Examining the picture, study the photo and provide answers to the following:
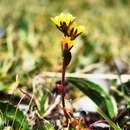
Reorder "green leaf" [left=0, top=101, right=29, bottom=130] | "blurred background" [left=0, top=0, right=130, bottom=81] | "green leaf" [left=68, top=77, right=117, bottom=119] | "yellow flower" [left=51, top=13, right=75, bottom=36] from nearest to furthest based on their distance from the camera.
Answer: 1. "yellow flower" [left=51, top=13, right=75, bottom=36]
2. "green leaf" [left=0, top=101, right=29, bottom=130]
3. "green leaf" [left=68, top=77, right=117, bottom=119]
4. "blurred background" [left=0, top=0, right=130, bottom=81]

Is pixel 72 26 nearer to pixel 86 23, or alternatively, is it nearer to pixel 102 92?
pixel 102 92

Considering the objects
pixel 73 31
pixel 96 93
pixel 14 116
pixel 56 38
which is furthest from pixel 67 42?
pixel 56 38

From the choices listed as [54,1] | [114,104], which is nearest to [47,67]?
[114,104]

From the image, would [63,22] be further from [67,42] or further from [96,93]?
[96,93]

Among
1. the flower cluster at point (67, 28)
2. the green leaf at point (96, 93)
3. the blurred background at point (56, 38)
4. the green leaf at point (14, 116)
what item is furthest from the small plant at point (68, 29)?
the blurred background at point (56, 38)

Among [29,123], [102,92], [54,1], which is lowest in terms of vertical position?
[29,123]

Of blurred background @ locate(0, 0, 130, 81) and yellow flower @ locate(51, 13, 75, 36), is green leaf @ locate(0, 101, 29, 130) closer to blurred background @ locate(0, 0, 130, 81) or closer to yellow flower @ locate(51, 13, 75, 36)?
yellow flower @ locate(51, 13, 75, 36)

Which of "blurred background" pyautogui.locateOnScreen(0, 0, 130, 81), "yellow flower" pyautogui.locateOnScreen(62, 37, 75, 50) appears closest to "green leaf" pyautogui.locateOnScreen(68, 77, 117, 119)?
"blurred background" pyautogui.locateOnScreen(0, 0, 130, 81)
